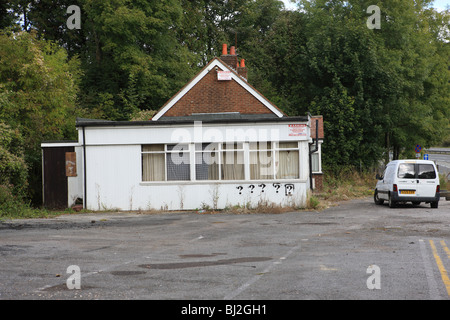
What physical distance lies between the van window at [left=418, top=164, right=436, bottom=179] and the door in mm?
13941

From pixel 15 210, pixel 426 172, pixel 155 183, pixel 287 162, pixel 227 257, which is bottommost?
pixel 227 257

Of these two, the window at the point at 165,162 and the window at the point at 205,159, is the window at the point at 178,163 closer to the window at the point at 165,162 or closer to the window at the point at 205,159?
the window at the point at 165,162

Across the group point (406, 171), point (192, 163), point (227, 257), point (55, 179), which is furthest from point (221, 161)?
point (227, 257)

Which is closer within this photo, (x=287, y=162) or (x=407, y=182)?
(x=287, y=162)

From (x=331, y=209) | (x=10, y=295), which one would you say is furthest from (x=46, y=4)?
(x=10, y=295)

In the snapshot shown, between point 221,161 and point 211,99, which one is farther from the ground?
point 211,99

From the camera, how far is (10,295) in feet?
24.5

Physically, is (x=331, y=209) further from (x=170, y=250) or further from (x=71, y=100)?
(x=71, y=100)

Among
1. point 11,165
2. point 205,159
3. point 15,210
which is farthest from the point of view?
point 205,159

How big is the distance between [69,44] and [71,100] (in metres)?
14.7

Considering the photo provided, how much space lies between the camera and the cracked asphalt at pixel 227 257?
7.70 metres

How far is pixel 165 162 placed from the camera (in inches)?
883

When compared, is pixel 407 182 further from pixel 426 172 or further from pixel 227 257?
pixel 227 257

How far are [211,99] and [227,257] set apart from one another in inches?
763
